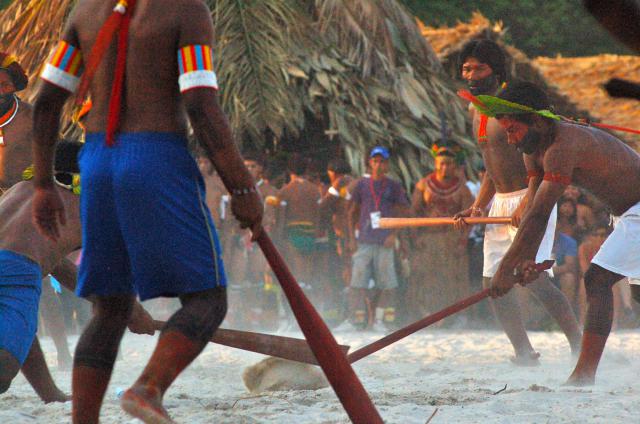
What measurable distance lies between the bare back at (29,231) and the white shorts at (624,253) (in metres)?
2.80

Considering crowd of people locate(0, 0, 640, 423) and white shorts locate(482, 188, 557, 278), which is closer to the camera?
crowd of people locate(0, 0, 640, 423)

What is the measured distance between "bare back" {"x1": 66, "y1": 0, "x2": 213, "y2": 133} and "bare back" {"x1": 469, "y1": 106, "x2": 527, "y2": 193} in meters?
3.71

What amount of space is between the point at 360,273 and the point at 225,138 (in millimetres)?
7111

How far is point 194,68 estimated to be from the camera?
3.01 metres

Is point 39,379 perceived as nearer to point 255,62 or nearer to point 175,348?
point 175,348

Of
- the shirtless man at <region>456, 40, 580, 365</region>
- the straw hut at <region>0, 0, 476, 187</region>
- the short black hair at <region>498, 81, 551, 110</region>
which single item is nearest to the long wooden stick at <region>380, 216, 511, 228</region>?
the shirtless man at <region>456, 40, 580, 365</region>

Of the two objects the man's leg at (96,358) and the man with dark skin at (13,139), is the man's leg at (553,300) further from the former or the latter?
the man's leg at (96,358)

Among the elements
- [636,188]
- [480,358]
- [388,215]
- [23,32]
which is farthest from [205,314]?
[23,32]

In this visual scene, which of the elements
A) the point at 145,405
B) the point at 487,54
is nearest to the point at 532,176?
the point at 487,54

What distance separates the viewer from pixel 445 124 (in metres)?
13.1

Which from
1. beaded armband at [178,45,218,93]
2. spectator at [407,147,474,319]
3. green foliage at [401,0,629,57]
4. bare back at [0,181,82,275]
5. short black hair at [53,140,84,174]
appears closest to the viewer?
beaded armband at [178,45,218,93]

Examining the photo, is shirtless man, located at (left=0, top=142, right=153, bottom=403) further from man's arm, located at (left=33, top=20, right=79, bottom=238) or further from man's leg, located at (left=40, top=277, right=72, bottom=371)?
man's leg, located at (left=40, top=277, right=72, bottom=371)

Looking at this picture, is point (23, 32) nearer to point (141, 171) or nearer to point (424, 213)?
point (424, 213)

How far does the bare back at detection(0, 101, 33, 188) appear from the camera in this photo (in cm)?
558
